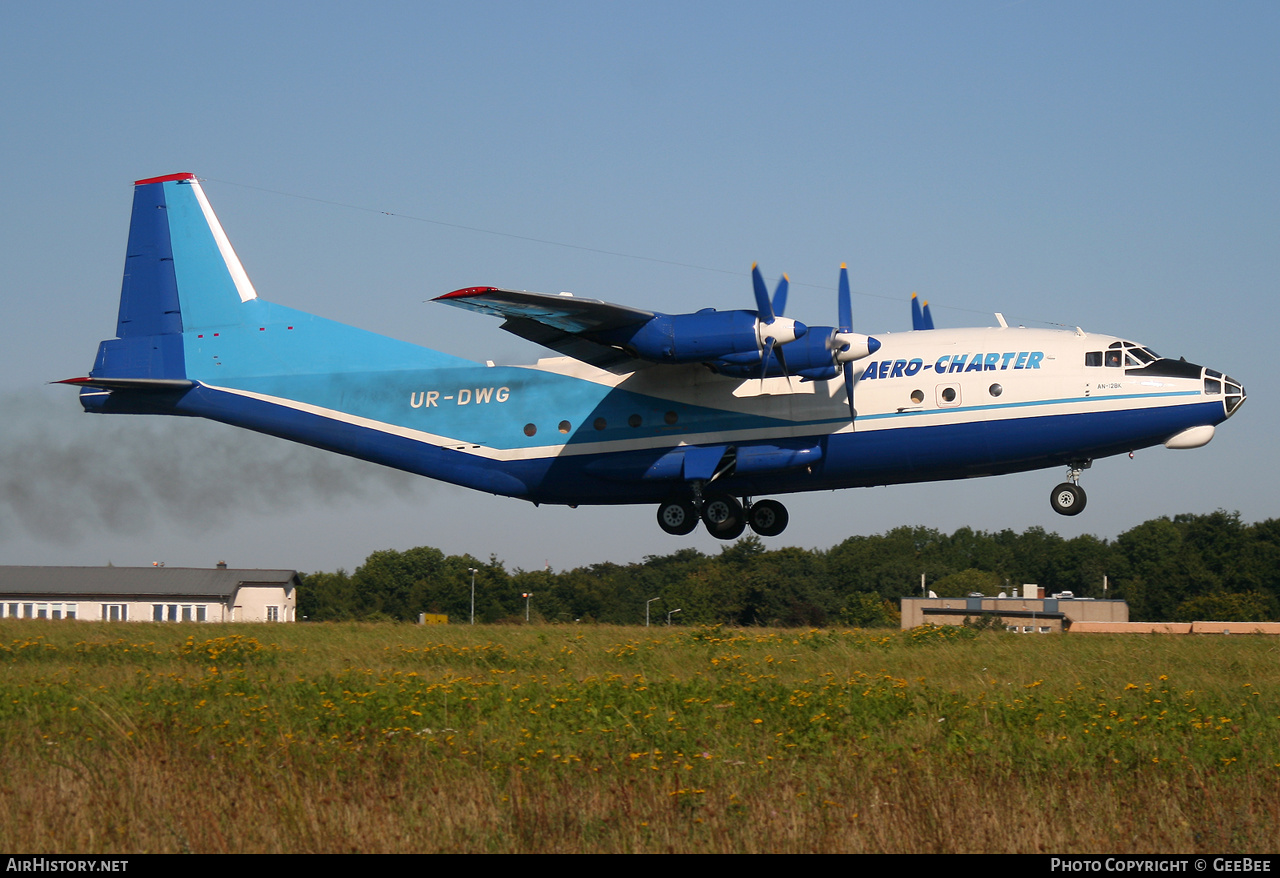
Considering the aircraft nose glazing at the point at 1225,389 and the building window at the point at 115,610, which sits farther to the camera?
the building window at the point at 115,610

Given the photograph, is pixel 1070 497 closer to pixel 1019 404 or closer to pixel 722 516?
pixel 1019 404

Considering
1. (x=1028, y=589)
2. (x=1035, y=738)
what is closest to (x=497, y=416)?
(x=1035, y=738)

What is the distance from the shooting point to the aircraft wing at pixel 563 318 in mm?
22812

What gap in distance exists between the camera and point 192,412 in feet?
94.7

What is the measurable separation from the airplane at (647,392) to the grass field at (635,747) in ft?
15.6

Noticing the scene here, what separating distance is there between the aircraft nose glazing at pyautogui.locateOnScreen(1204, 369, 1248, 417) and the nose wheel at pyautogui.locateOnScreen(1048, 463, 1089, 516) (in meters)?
2.96

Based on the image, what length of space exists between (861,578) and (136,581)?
6420cm

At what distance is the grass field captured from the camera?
10148mm

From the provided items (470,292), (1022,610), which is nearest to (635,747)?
(470,292)

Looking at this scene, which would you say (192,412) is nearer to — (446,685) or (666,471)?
(666,471)

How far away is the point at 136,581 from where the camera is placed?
49.9 m

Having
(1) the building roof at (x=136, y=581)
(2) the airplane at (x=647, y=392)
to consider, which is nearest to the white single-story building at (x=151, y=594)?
(1) the building roof at (x=136, y=581)

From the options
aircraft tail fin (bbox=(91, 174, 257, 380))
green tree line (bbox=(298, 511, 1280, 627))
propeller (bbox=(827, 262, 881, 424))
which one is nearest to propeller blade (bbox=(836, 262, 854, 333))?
propeller (bbox=(827, 262, 881, 424))

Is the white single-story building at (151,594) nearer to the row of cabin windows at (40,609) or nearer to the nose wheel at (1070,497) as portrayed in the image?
the row of cabin windows at (40,609)
